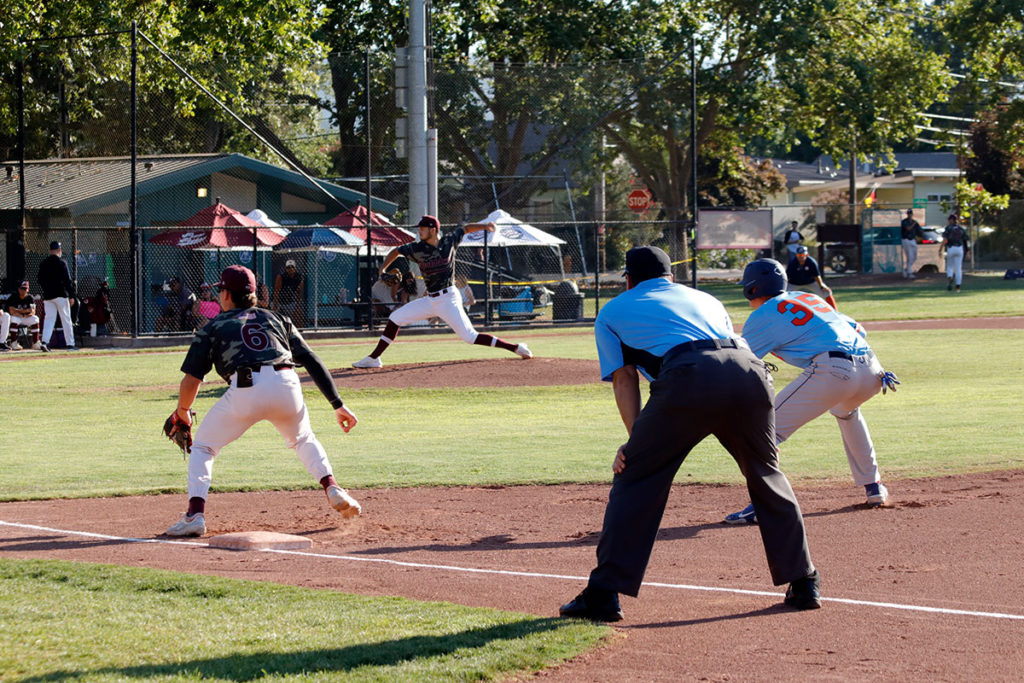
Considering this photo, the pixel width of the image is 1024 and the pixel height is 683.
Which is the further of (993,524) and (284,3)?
(284,3)

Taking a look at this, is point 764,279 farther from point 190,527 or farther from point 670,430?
point 190,527

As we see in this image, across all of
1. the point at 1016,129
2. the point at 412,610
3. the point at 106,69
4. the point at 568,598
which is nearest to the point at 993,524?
the point at 568,598

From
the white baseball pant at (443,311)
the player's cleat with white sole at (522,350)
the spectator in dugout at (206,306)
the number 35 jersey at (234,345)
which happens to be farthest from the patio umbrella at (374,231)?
the number 35 jersey at (234,345)

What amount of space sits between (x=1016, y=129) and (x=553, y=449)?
3457 centimetres

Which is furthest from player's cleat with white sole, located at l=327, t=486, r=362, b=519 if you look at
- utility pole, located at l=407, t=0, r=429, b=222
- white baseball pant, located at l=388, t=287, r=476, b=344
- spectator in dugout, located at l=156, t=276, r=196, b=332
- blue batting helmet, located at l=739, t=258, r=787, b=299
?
utility pole, located at l=407, t=0, r=429, b=222

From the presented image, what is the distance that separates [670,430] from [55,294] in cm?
1918

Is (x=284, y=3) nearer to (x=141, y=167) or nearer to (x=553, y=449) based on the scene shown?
(x=141, y=167)

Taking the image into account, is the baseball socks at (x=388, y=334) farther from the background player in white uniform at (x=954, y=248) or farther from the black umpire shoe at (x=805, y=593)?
the background player in white uniform at (x=954, y=248)

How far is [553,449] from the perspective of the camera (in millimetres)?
11625

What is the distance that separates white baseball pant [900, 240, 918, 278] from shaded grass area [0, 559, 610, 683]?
35.6m

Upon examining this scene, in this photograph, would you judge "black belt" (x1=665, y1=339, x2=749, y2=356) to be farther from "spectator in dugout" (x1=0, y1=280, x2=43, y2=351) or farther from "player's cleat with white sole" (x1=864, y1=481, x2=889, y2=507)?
"spectator in dugout" (x1=0, y1=280, x2=43, y2=351)

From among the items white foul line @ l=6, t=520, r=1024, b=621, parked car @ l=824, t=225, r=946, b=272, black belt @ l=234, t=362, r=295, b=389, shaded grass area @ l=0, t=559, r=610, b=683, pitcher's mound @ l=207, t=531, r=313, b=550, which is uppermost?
parked car @ l=824, t=225, r=946, b=272

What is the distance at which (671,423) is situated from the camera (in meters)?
5.54

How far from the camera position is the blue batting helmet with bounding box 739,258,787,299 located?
765cm
